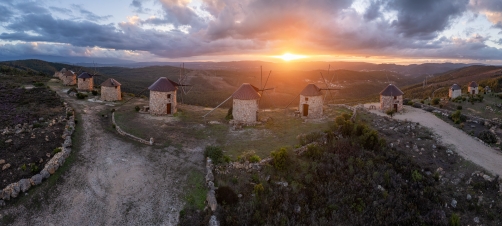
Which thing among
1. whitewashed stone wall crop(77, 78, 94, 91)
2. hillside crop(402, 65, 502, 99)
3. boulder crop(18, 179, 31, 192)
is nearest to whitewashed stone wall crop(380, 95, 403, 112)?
hillside crop(402, 65, 502, 99)

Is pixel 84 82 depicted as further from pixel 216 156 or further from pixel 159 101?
pixel 216 156

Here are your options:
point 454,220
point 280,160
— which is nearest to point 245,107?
point 280,160

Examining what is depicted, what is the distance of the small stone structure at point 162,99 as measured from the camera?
31.3m

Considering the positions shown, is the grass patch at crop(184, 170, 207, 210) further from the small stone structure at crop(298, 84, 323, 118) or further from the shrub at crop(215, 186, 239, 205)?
the small stone structure at crop(298, 84, 323, 118)

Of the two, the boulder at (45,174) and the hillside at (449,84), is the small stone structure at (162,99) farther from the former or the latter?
the hillside at (449,84)

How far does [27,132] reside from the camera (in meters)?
→ 22.2

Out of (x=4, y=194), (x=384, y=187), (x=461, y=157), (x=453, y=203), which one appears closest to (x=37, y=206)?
(x=4, y=194)

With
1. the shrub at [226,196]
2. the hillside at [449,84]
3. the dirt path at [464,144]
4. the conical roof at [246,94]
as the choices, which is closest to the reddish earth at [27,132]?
the shrub at [226,196]

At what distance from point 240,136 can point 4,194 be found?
52.5 ft

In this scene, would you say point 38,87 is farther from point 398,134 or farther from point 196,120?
point 398,134

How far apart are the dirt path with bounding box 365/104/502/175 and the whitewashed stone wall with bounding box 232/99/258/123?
17123 mm

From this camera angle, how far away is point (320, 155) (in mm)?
20984

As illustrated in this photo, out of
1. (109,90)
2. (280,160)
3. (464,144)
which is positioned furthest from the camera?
(109,90)

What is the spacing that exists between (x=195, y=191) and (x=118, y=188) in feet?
15.0
